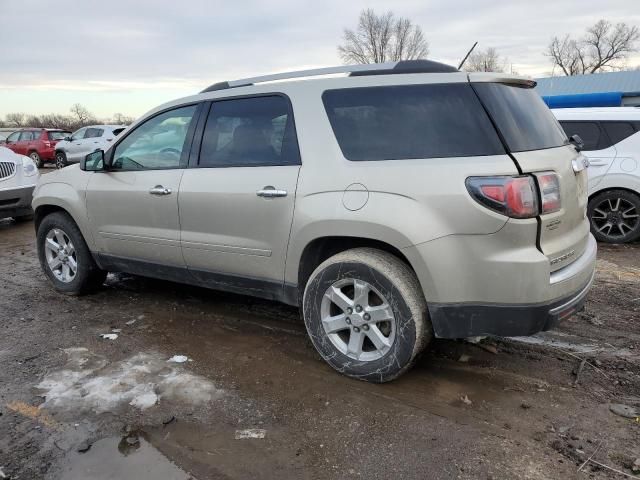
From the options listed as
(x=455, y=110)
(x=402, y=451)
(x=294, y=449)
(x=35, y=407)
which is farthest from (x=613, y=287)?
(x=35, y=407)

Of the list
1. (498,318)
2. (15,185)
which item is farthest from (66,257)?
(15,185)

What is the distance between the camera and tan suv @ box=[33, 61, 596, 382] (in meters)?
2.85

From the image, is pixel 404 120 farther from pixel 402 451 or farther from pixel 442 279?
pixel 402 451

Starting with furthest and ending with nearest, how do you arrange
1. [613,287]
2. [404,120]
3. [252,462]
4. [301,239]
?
[613,287]
[301,239]
[404,120]
[252,462]

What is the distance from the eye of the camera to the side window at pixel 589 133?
7.02 meters

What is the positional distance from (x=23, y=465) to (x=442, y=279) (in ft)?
7.67

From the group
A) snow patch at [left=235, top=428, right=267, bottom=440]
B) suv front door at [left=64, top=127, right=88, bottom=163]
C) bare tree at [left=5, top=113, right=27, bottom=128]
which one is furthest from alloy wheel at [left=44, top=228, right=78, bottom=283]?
bare tree at [left=5, top=113, right=27, bottom=128]

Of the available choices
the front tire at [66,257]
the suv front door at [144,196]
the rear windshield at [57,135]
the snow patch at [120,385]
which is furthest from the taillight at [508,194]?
the rear windshield at [57,135]

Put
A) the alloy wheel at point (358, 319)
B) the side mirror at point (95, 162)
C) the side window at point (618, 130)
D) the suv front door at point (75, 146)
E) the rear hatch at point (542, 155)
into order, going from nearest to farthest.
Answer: the rear hatch at point (542, 155), the alloy wheel at point (358, 319), the side mirror at point (95, 162), the side window at point (618, 130), the suv front door at point (75, 146)

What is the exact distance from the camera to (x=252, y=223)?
3646 mm

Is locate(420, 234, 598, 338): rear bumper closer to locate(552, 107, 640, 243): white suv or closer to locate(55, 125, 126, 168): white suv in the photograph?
locate(552, 107, 640, 243): white suv

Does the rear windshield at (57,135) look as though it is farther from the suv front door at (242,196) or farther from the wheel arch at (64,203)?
the suv front door at (242,196)

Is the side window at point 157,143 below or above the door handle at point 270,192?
above

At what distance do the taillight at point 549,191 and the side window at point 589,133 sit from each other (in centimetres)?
470
